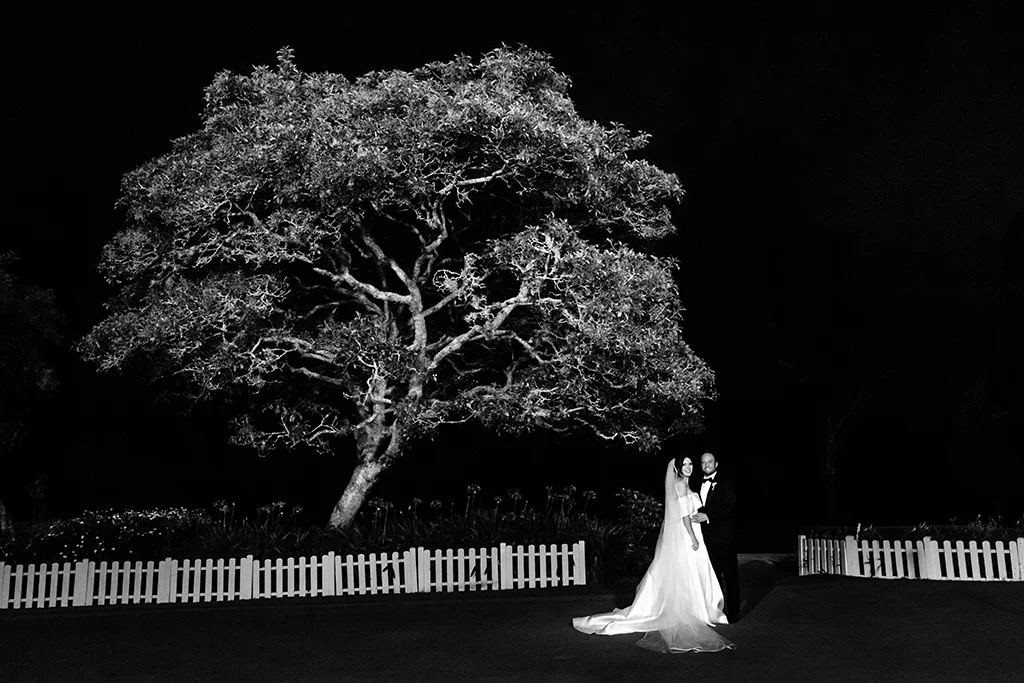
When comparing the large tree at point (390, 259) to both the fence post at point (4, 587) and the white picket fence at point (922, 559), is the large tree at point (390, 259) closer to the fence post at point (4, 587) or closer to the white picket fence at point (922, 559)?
the white picket fence at point (922, 559)

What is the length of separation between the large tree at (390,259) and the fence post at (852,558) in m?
3.09

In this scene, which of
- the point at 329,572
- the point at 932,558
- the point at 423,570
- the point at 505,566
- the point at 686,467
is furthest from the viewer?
the point at 932,558

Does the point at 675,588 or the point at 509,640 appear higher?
the point at 675,588

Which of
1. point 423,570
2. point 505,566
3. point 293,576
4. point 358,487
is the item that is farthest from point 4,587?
point 505,566

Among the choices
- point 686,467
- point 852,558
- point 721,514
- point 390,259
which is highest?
point 390,259

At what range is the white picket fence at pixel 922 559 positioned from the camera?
14.1 m

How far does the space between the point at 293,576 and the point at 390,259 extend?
5.60 meters

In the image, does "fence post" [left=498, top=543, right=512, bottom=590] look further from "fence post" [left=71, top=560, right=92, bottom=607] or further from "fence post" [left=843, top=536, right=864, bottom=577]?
"fence post" [left=71, top=560, right=92, bottom=607]

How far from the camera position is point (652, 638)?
8.33m

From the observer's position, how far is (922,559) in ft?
47.3

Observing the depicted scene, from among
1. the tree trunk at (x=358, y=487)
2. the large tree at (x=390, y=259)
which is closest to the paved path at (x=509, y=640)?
the tree trunk at (x=358, y=487)

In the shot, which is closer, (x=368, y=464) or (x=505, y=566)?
(x=505, y=566)

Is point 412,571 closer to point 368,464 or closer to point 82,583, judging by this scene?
point 368,464

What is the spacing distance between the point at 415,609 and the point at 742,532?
20088 mm
